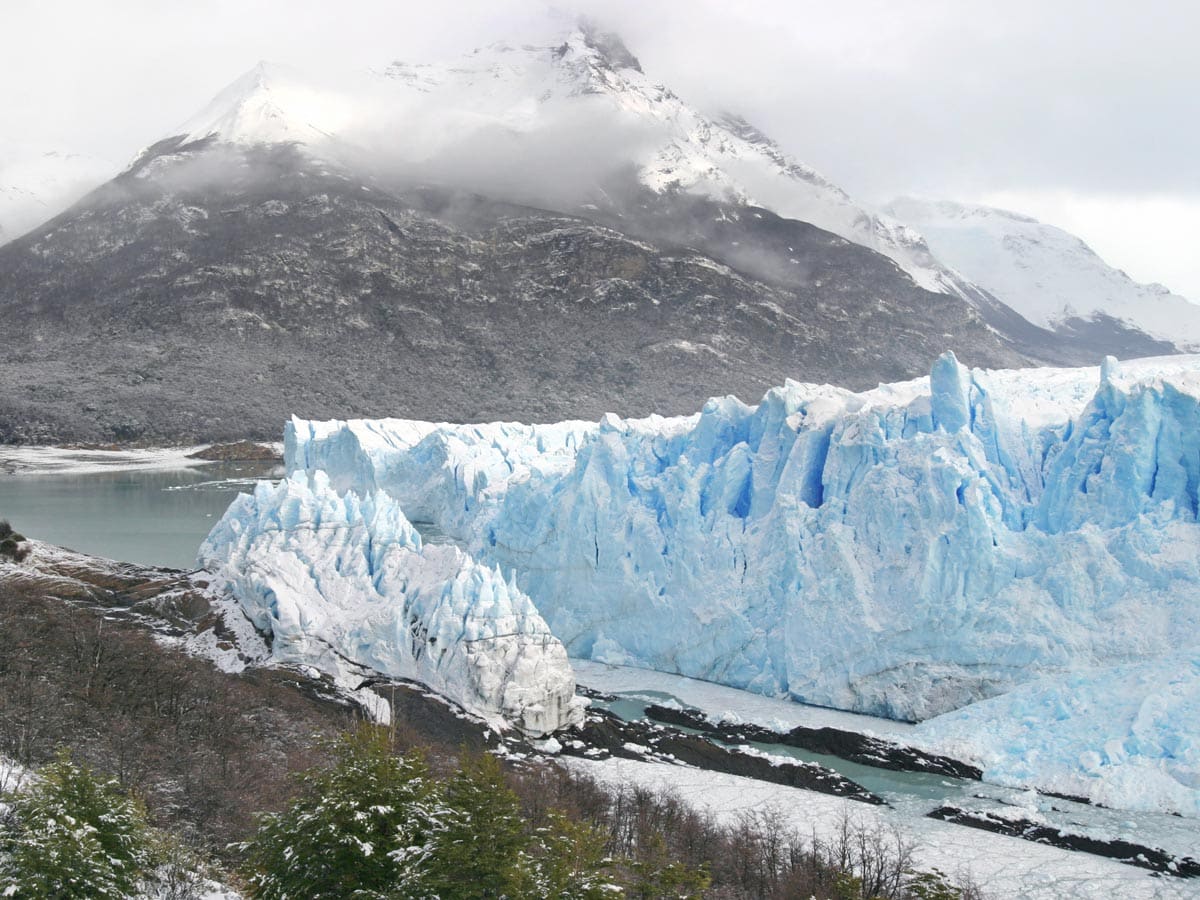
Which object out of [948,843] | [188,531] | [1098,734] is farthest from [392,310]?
[948,843]

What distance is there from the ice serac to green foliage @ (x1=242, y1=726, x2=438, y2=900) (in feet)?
43.3

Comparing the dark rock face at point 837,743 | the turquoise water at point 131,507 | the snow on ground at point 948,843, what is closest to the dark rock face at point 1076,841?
the snow on ground at point 948,843

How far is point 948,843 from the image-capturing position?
18250 millimetres

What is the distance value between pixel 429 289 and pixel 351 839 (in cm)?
11721

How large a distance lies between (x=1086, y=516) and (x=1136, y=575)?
1.95 metres

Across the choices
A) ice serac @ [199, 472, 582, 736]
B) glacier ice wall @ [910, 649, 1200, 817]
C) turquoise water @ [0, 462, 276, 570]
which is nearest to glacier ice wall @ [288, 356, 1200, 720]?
glacier ice wall @ [910, 649, 1200, 817]

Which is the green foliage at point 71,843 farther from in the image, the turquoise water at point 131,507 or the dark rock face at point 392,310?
the dark rock face at point 392,310

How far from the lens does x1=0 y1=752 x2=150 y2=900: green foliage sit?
30.6 feet

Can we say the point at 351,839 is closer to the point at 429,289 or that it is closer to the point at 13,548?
the point at 13,548

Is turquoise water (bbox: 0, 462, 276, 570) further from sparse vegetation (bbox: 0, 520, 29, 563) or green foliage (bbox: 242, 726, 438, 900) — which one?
green foliage (bbox: 242, 726, 438, 900)

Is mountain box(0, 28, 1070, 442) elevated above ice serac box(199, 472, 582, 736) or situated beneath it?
elevated above

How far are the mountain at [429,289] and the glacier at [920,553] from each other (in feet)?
227

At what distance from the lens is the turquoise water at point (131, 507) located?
47062 mm

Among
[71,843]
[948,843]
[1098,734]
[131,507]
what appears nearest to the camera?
[71,843]
